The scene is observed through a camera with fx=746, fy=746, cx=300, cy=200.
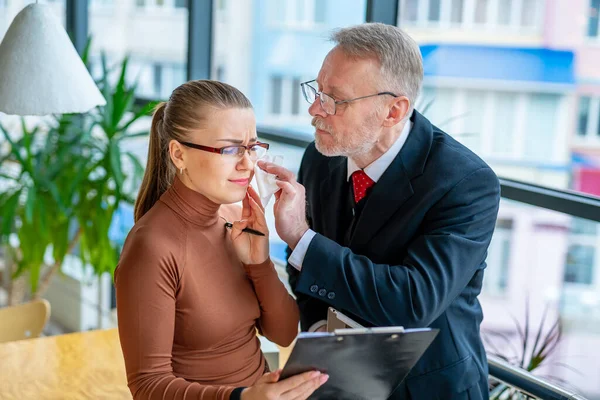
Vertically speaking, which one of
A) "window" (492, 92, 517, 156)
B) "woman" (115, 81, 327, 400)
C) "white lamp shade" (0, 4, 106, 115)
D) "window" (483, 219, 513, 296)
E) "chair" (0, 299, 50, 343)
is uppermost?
"white lamp shade" (0, 4, 106, 115)

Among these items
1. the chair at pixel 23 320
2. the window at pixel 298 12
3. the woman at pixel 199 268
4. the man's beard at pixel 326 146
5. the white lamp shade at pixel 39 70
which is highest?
the window at pixel 298 12

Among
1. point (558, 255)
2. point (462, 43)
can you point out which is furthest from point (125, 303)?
point (558, 255)

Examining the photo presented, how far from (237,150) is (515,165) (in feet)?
20.9

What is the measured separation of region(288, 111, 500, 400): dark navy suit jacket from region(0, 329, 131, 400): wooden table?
842mm

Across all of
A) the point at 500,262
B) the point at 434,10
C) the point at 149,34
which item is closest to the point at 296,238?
the point at 434,10

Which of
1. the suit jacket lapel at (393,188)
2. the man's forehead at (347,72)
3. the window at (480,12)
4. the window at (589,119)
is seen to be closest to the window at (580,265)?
the window at (589,119)

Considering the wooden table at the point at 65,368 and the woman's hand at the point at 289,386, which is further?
the wooden table at the point at 65,368

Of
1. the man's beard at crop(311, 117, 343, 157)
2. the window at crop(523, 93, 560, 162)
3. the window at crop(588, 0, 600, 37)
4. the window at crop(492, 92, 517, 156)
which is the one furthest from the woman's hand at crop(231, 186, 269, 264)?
the window at crop(523, 93, 560, 162)

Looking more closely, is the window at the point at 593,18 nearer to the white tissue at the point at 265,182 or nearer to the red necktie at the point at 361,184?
the red necktie at the point at 361,184

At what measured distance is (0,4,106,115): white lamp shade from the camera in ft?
6.91

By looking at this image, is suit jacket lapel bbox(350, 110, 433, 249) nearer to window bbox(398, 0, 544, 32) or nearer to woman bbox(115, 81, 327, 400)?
woman bbox(115, 81, 327, 400)

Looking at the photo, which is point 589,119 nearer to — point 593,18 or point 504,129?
point 504,129

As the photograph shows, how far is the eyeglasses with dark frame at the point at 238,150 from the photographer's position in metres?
1.70

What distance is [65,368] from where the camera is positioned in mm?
2340
